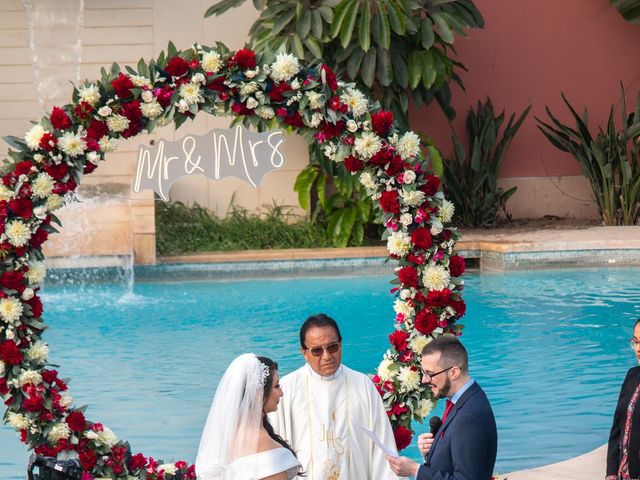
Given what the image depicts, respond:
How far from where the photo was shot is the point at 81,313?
1013cm

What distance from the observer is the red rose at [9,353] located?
4996 mm

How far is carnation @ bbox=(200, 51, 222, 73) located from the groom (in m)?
2.11

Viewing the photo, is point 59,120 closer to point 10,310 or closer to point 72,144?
point 72,144

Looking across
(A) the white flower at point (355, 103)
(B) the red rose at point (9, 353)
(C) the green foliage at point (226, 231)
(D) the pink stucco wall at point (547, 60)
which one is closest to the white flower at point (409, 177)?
(A) the white flower at point (355, 103)

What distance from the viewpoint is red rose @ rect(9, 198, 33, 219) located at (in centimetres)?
509

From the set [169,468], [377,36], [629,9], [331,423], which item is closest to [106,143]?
[169,468]

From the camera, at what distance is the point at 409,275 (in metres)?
5.43

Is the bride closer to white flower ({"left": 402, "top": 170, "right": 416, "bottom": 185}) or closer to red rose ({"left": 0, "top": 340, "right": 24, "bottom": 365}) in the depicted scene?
red rose ({"left": 0, "top": 340, "right": 24, "bottom": 365})

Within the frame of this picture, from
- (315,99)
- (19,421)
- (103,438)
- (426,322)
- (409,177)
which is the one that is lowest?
(103,438)

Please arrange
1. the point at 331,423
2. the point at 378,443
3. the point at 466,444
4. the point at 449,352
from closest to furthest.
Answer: the point at 466,444, the point at 449,352, the point at 378,443, the point at 331,423

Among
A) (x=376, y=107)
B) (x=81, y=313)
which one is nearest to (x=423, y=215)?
(x=376, y=107)

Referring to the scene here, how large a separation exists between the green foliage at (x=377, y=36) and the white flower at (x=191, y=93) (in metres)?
6.19

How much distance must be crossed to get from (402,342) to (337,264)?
21.5ft

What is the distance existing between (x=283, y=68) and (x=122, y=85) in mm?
730
